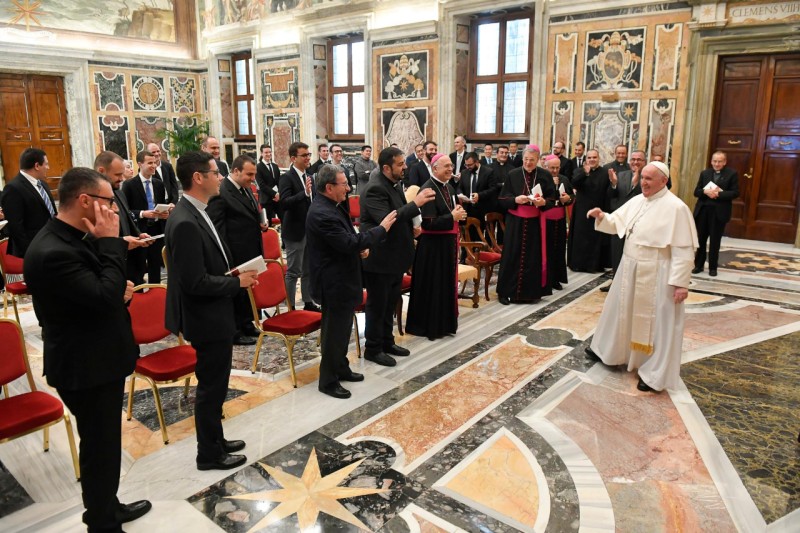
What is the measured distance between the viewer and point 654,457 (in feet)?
10.8

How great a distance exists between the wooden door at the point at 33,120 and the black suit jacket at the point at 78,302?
41.9ft

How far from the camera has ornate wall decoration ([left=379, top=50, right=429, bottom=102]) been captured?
11312 millimetres

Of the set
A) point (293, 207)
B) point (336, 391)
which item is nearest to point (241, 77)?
point (293, 207)

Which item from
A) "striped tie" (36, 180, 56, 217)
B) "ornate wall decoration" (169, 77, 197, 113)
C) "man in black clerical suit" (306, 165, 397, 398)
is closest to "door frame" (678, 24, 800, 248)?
"man in black clerical suit" (306, 165, 397, 398)

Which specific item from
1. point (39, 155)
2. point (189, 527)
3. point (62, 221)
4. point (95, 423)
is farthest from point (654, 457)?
point (39, 155)

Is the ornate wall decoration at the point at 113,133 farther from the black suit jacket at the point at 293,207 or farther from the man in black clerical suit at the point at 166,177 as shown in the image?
the black suit jacket at the point at 293,207

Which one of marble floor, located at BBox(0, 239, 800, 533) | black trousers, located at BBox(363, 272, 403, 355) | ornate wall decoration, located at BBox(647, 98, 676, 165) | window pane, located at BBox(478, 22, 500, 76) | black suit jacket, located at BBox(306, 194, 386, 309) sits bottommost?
marble floor, located at BBox(0, 239, 800, 533)

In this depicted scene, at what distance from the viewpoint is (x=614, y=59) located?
927cm

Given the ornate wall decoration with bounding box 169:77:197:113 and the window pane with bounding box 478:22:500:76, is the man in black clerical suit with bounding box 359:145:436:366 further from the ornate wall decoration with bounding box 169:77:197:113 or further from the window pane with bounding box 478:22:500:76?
the ornate wall decoration with bounding box 169:77:197:113

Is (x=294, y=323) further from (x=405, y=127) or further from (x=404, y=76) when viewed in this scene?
(x=404, y=76)

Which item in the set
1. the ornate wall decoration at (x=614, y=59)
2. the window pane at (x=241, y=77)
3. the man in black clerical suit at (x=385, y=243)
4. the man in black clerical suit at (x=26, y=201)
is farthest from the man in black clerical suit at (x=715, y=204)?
the window pane at (x=241, y=77)

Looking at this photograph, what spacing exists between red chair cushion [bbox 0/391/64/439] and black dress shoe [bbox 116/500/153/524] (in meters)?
0.59

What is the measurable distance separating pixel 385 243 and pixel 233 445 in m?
1.84

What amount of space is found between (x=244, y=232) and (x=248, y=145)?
439 inches
